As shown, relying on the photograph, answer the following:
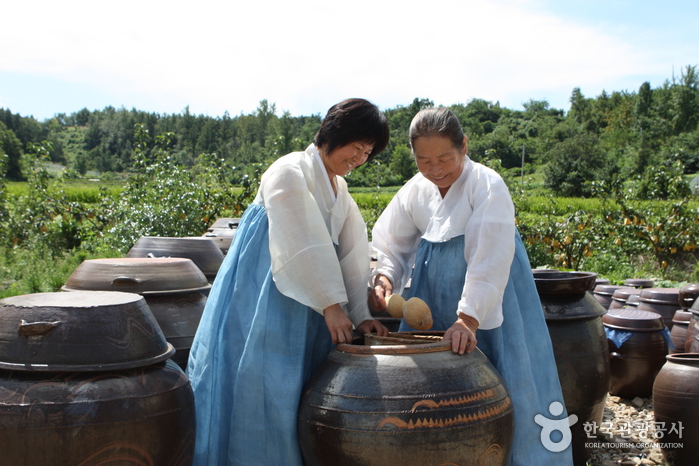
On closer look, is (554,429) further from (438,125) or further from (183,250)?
(183,250)

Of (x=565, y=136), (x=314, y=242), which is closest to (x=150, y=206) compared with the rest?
(x=314, y=242)

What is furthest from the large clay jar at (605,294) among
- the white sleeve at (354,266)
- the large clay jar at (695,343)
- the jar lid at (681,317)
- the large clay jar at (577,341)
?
the white sleeve at (354,266)

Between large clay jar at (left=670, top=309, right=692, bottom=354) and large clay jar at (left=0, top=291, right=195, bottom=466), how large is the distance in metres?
4.32

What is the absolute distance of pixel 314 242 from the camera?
240 centimetres

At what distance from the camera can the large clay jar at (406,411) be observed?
6.61 feet

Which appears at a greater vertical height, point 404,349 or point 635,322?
point 404,349

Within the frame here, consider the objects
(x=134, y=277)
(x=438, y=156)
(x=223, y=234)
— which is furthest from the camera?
(x=223, y=234)

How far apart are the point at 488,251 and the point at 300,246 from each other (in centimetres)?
75

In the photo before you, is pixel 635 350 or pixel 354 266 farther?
pixel 635 350

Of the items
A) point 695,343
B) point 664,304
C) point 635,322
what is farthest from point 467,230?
point 664,304

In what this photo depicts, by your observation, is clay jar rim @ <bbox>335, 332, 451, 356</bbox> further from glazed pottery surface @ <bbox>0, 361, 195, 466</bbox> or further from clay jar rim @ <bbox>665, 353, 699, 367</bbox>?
clay jar rim @ <bbox>665, 353, 699, 367</bbox>

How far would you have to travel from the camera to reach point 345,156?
2.59 m

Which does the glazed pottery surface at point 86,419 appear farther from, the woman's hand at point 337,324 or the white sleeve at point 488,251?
the white sleeve at point 488,251

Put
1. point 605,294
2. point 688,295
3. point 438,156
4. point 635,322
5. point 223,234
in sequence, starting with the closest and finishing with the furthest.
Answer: point 438,156, point 635,322, point 688,295, point 605,294, point 223,234
